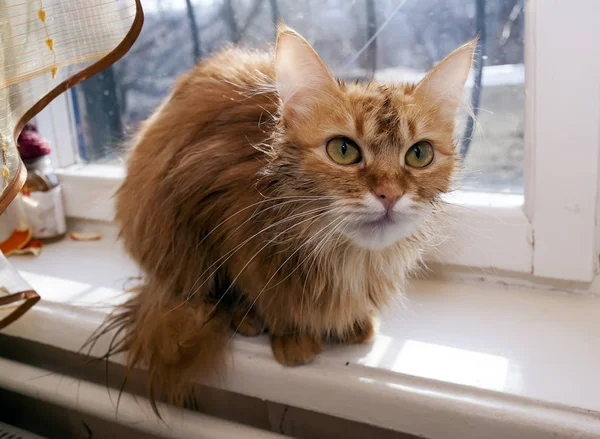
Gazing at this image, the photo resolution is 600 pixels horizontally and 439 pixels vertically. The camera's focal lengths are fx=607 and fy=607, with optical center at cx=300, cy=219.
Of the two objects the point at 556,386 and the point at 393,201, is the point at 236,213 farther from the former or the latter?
the point at 556,386

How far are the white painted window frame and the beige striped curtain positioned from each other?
1.73 ft

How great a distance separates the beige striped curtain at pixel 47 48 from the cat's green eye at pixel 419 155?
364mm

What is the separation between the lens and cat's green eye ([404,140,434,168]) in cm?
71

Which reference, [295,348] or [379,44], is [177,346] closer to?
[295,348]

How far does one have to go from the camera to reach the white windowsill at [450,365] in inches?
28.5

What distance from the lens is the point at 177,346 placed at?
832 millimetres

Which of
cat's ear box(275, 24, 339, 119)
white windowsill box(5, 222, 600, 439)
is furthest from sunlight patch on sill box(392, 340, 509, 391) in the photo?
cat's ear box(275, 24, 339, 119)

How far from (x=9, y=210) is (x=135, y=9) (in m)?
0.71

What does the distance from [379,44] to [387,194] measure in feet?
1.53

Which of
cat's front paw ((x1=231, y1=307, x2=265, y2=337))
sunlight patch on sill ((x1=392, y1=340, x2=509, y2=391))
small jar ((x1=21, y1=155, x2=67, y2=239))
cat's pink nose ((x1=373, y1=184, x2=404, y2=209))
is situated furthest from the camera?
small jar ((x1=21, y1=155, x2=67, y2=239))

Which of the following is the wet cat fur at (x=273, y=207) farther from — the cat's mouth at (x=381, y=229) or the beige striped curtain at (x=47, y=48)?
the beige striped curtain at (x=47, y=48)

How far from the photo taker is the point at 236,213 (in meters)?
0.76

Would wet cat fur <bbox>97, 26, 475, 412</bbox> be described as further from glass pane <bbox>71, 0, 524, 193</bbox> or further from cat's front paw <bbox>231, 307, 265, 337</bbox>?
glass pane <bbox>71, 0, 524, 193</bbox>

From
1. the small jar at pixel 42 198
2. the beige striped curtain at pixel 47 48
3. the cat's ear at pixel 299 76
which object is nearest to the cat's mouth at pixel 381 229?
the cat's ear at pixel 299 76
